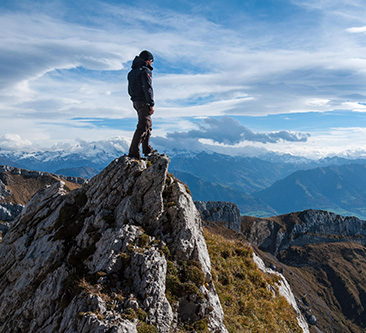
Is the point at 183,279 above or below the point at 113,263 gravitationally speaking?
below

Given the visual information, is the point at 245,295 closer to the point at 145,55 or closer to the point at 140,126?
the point at 140,126

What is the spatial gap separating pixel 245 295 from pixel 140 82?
18013 millimetres

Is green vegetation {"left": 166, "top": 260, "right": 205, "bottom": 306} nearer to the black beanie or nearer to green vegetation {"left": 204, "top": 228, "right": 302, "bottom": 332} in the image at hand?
green vegetation {"left": 204, "top": 228, "right": 302, "bottom": 332}

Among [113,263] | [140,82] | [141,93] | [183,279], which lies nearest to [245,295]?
[183,279]

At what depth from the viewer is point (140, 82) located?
21.9 m

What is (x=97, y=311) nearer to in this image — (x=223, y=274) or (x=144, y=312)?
(x=144, y=312)

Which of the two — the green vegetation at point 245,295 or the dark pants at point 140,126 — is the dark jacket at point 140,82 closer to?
the dark pants at point 140,126

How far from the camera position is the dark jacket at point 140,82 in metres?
21.8

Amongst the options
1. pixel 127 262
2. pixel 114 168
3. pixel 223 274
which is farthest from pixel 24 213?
pixel 223 274

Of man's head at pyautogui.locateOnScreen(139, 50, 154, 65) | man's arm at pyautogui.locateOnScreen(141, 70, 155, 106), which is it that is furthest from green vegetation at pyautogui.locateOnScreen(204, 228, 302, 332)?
man's head at pyautogui.locateOnScreen(139, 50, 154, 65)

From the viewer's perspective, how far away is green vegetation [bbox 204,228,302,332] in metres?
16.5

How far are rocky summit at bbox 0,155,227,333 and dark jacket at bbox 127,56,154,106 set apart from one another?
5324 mm

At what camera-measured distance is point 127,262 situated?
14234mm

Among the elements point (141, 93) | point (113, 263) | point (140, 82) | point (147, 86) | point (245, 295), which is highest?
point (140, 82)
